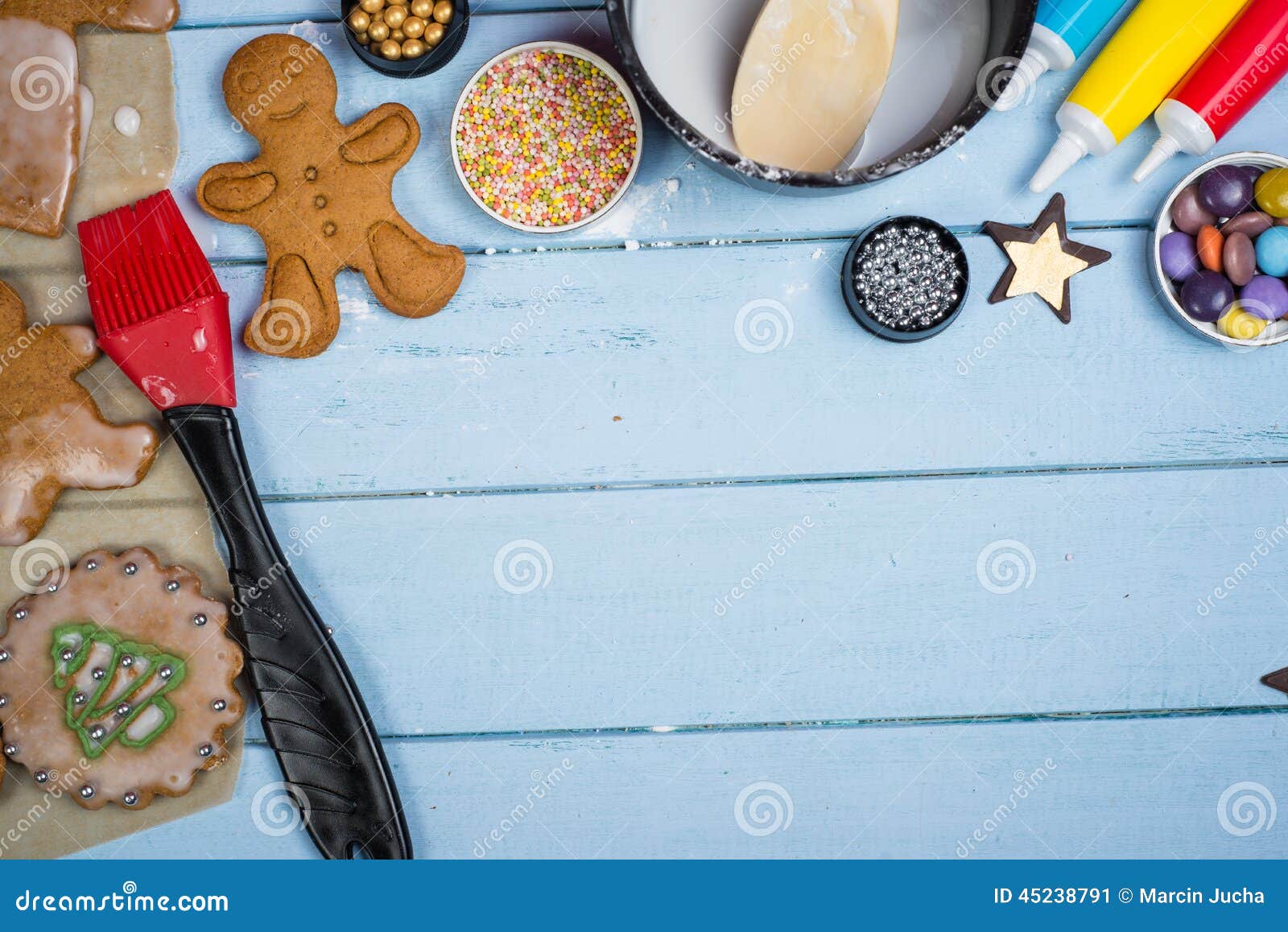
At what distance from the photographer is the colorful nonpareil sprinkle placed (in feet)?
3.34

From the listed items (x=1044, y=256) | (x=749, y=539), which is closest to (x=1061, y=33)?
(x=1044, y=256)

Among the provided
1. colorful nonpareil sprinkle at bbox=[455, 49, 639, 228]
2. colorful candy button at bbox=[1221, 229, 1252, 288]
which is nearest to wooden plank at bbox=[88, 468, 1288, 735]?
colorful candy button at bbox=[1221, 229, 1252, 288]

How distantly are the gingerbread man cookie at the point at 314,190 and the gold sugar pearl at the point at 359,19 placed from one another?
6cm

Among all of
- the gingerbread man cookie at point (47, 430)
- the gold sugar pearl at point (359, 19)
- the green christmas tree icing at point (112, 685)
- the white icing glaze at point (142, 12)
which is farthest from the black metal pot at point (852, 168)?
the green christmas tree icing at point (112, 685)

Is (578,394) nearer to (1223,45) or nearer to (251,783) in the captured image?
(251,783)

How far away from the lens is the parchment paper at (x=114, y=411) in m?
1.06

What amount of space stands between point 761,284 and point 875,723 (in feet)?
1.69

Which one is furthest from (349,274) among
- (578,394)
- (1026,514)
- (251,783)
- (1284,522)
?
(1284,522)

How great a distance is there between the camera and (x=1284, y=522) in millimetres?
1062

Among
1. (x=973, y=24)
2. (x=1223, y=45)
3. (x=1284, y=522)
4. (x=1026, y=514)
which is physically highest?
(x=1223, y=45)

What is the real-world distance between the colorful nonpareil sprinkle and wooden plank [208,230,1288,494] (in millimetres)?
67

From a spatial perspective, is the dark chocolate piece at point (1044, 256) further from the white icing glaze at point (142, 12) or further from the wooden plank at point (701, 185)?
the white icing glaze at point (142, 12)
